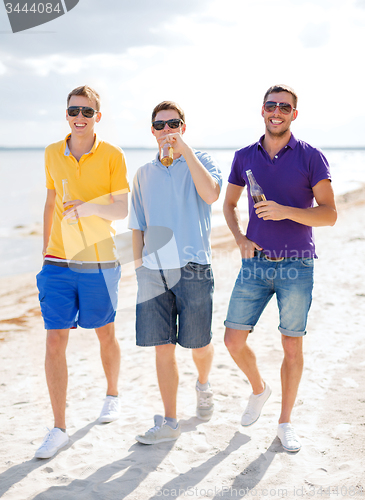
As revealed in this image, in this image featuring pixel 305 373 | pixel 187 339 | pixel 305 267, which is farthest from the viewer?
pixel 305 373

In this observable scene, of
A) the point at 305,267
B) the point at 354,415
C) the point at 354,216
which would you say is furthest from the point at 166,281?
the point at 354,216

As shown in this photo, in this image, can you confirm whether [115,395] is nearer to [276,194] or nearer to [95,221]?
[95,221]

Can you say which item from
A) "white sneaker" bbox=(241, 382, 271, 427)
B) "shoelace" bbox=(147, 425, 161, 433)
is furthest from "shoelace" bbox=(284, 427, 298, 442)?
"shoelace" bbox=(147, 425, 161, 433)

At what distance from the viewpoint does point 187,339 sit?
3.35 meters

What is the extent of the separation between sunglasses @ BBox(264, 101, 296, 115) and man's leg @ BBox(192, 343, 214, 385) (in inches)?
73.0

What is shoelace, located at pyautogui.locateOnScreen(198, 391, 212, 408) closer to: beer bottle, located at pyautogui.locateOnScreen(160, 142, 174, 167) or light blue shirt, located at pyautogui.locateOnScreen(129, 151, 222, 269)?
light blue shirt, located at pyautogui.locateOnScreen(129, 151, 222, 269)

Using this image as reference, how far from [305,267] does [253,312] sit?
1.68 feet

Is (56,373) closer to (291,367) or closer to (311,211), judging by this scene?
(291,367)

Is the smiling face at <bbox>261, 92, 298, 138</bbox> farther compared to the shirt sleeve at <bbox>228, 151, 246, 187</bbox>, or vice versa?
the shirt sleeve at <bbox>228, 151, 246, 187</bbox>

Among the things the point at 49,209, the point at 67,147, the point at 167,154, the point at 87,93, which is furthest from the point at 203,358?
the point at 87,93

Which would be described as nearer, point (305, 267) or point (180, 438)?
point (305, 267)

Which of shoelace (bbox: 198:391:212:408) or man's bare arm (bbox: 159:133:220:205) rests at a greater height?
man's bare arm (bbox: 159:133:220:205)

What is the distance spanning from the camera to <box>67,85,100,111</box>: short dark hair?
11.2ft

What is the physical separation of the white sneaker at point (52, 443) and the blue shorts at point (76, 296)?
77 centimetres
